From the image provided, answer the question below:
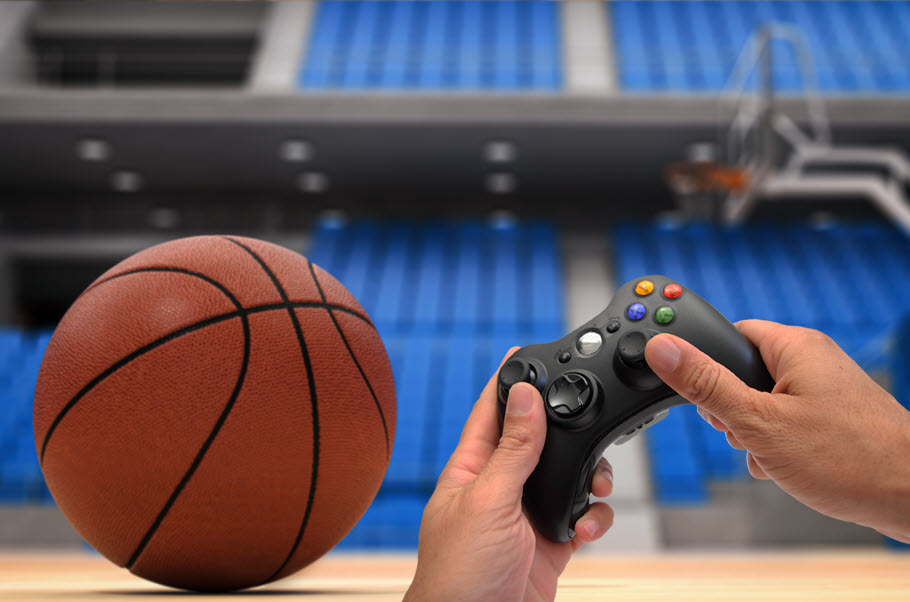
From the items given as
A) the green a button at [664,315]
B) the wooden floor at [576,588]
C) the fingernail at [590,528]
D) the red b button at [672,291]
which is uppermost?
the red b button at [672,291]

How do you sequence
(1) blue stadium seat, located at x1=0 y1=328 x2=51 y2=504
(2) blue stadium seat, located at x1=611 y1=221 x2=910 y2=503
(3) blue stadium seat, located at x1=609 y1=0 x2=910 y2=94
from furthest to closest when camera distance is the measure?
(3) blue stadium seat, located at x1=609 y1=0 x2=910 y2=94 < (2) blue stadium seat, located at x1=611 y1=221 x2=910 y2=503 < (1) blue stadium seat, located at x1=0 y1=328 x2=51 y2=504

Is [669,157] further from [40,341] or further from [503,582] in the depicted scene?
[503,582]

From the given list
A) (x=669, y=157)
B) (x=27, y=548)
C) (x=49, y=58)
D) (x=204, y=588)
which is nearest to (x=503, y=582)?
(x=204, y=588)

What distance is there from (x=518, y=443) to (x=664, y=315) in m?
0.16

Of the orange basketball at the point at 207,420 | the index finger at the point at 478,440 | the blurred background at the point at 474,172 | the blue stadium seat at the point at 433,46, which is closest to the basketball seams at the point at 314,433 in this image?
the orange basketball at the point at 207,420

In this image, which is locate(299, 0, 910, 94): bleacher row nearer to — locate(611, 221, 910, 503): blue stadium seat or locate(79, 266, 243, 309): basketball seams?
locate(611, 221, 910, 503): blue stadium seat

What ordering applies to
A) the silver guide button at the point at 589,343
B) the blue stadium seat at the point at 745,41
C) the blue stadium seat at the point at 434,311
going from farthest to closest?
1. the blue stadium seat at the point at 745,41
2. the blue stadium seat at the point at 434,311
3. the silver guide button at the point at 589,343

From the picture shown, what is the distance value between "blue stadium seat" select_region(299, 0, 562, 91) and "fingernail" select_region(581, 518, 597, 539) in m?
5.86

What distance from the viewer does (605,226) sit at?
6.91 m

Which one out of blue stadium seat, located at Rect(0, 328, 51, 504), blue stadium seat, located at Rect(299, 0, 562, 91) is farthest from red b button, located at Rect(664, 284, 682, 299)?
blue stadium seat, located at Rect(299, 0, 562, 91)

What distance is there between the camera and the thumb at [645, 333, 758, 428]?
0.60m

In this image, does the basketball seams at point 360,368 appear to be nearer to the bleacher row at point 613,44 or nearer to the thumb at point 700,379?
the thumb at point 700,379

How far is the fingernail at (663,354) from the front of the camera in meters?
0.60

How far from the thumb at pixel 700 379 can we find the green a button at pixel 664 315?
0.16 ft
